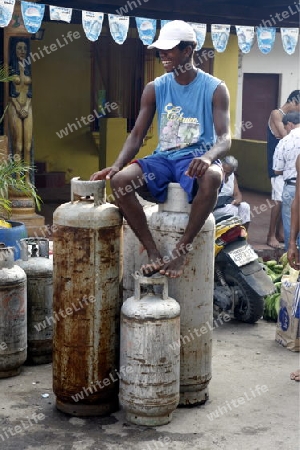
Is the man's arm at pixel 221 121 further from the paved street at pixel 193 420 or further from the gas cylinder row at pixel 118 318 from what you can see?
the paved street at pixel 193 420

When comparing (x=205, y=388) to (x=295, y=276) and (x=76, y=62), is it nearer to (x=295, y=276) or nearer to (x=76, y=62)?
(x=295, y=276)

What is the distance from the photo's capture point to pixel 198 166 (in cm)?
468

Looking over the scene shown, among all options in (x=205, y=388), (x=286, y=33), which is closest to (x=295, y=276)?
(x=205, y=388)

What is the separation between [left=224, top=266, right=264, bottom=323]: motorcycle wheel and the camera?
7.03 metres

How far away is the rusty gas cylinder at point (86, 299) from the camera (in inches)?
191

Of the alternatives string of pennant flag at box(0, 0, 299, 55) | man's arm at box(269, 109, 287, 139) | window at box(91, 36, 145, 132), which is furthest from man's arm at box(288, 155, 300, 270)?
window at box(91, 36, 145, 132)

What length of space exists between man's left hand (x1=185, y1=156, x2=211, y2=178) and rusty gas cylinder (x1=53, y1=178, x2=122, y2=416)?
572 mm

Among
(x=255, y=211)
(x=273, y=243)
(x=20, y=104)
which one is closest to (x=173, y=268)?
(x=273, y=243)

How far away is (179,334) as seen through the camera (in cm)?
487

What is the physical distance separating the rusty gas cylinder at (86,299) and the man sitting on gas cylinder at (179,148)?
0.17 m

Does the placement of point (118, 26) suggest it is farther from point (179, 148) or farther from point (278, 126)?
point (179, 148)

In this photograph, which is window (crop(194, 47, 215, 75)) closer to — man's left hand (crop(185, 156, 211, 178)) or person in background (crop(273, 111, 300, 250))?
person in background (crop(273, 111, 300, 250))

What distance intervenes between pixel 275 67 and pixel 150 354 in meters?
14.3

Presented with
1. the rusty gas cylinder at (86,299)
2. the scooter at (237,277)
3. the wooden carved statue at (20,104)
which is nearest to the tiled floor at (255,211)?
the wooden carved statue at (20,104)
